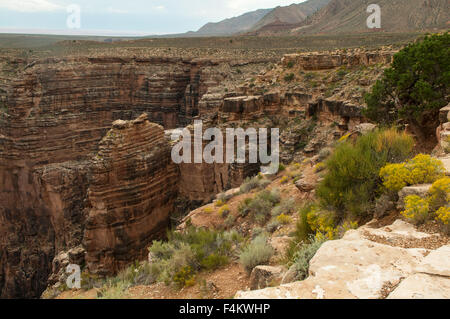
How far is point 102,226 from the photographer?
14.2 m

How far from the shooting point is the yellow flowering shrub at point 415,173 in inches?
206

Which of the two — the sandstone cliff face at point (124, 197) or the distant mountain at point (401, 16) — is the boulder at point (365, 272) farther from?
the distant mountain at point (401, 16)

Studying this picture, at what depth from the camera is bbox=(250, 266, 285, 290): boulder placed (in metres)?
4.55

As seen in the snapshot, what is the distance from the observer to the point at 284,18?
14138 cm

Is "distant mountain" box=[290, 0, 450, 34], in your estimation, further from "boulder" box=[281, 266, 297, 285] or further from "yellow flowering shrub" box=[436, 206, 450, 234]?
"boulder" box=[281, 266, 297, 285]

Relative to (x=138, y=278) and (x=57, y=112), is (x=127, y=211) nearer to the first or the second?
(x=138, y=278)

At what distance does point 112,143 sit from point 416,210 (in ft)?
41.1

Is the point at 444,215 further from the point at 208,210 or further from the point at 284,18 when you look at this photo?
the point at 284,18

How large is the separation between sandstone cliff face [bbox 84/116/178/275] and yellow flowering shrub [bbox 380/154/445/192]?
11646 mm

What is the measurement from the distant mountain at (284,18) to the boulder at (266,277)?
350 ft

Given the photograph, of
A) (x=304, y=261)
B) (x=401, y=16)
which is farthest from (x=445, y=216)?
(x=401, y=16)

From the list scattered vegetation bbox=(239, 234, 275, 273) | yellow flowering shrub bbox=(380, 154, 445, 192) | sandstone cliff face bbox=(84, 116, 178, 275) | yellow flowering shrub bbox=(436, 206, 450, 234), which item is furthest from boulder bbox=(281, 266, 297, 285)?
sandstone cliff face bbox=(84, 116, 178, 275)
